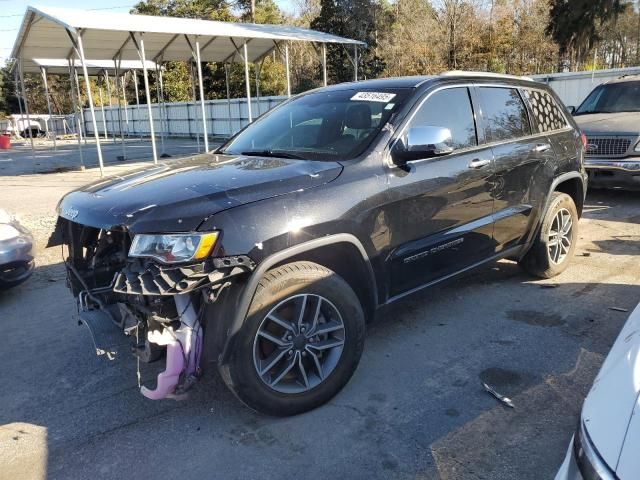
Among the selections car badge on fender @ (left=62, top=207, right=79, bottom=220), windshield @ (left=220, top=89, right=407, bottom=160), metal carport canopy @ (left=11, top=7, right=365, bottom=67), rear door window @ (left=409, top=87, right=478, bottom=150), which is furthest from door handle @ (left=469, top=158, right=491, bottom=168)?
metal carport canopy @ (left=11, top=7, right=365, bottom=67)

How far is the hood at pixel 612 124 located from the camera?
8079 millimetres

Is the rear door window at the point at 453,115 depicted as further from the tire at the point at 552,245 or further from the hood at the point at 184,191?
the tire at the point at 552,245

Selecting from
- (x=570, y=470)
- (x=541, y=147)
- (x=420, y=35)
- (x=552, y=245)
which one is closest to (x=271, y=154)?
(x=541, y=147)

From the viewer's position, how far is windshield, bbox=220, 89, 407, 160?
11.4 ft

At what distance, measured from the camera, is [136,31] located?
40.9 ft

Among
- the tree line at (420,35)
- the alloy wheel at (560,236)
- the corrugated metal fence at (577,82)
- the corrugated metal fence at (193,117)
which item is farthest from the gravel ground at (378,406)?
the tree line at (420,35)

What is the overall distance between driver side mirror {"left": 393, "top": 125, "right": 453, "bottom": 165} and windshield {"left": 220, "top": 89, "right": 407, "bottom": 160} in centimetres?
20

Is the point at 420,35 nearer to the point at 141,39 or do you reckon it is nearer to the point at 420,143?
the point at 141,39

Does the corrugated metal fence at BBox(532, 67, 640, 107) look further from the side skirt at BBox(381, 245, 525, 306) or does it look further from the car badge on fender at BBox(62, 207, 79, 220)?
the car badge on fender at BBox(62, 207, 79, 220)

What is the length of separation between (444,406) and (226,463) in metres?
1.26

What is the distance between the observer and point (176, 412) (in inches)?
123

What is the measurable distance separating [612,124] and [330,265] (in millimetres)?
7153

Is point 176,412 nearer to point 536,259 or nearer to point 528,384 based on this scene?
point 528,384

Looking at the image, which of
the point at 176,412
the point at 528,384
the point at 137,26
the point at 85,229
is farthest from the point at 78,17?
the point at 528,384
